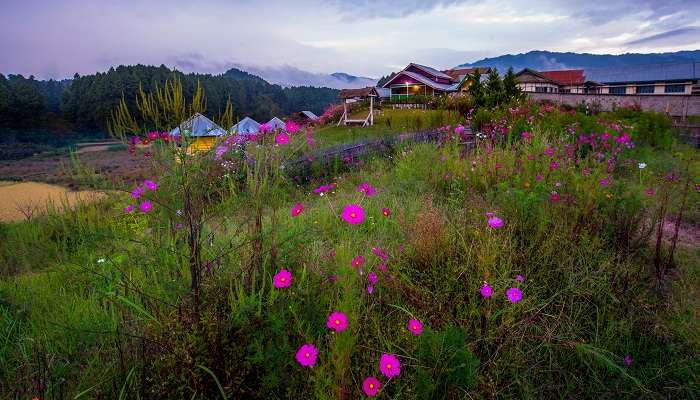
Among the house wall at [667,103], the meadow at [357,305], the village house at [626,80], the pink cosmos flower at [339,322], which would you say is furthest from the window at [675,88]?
the pink cosmos flower at [339,322]

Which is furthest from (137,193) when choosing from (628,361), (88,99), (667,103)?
(88,99)

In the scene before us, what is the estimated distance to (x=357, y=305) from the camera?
1.81 meters

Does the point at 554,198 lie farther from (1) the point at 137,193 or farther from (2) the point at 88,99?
(2) the point at 88,99

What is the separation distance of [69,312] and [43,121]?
6676cm

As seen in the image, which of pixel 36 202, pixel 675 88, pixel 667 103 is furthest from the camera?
pixel 675 88

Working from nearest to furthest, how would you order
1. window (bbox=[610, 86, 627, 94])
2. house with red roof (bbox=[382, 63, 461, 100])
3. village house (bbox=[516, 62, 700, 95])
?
1. village house (bbox=[516, 62, 700, 95])
2. house with red roof (bbox=[382, 63, 461, 100])
3. window (bbox=[610, 86, 627, 94])

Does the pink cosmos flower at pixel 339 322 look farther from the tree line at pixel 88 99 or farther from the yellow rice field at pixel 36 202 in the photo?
the tree line at pixel 88 99

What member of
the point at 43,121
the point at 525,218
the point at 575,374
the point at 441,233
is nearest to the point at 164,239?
the point at 441,233

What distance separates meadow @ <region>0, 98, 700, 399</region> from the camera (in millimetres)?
1600

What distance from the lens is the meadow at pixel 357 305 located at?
1.60 metres

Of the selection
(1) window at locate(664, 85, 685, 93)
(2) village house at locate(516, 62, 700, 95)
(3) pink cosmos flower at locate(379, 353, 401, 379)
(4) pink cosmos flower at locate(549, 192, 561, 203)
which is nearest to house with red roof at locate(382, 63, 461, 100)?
(2) village house at locate(516, 62, 700, 95)

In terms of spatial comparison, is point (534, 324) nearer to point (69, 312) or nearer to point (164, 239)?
point (164, 239)

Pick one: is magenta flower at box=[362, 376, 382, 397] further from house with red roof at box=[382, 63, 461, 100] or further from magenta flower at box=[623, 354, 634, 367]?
house with red roof at box=[382, 63, 461, 100]

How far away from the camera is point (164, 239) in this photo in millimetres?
2320
